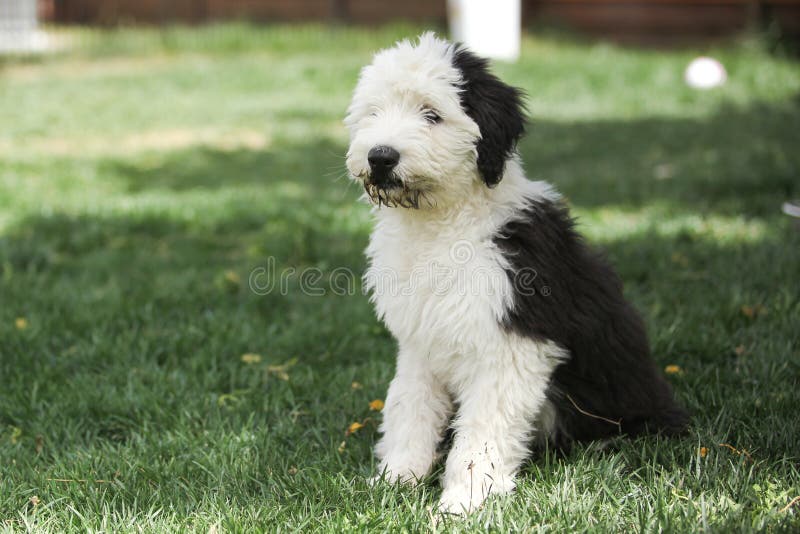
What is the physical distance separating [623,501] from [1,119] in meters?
10.1

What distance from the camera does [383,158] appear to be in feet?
8.54

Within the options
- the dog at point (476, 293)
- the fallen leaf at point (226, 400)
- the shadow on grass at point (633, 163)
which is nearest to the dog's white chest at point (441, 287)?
the dog at point (476, 293)

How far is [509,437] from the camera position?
105 inches

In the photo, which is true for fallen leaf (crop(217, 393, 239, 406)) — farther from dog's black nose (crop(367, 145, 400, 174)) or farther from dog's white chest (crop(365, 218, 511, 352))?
dog's black nose (crop(367, 145, 400, 174))

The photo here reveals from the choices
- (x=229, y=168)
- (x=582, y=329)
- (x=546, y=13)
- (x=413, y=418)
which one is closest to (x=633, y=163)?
(x=229, y=168)

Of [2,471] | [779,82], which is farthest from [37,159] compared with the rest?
[779,82]

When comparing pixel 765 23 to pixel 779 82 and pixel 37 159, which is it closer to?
pixel 779 82

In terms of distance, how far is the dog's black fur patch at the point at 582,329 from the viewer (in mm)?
2672

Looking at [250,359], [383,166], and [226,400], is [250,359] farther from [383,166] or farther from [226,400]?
[383,166]

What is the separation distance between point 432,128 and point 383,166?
0.20 m

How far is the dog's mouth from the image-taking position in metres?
2.64

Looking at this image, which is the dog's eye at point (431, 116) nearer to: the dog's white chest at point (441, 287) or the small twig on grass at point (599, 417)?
the dog's white chest at point (441, 287)

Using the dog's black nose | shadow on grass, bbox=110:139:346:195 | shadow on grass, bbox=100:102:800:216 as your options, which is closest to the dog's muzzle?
the dog's black nose

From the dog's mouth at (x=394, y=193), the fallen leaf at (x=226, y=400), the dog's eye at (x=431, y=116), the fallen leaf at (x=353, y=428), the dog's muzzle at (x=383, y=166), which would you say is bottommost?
the fallen leaf at (x=226, y=400)
